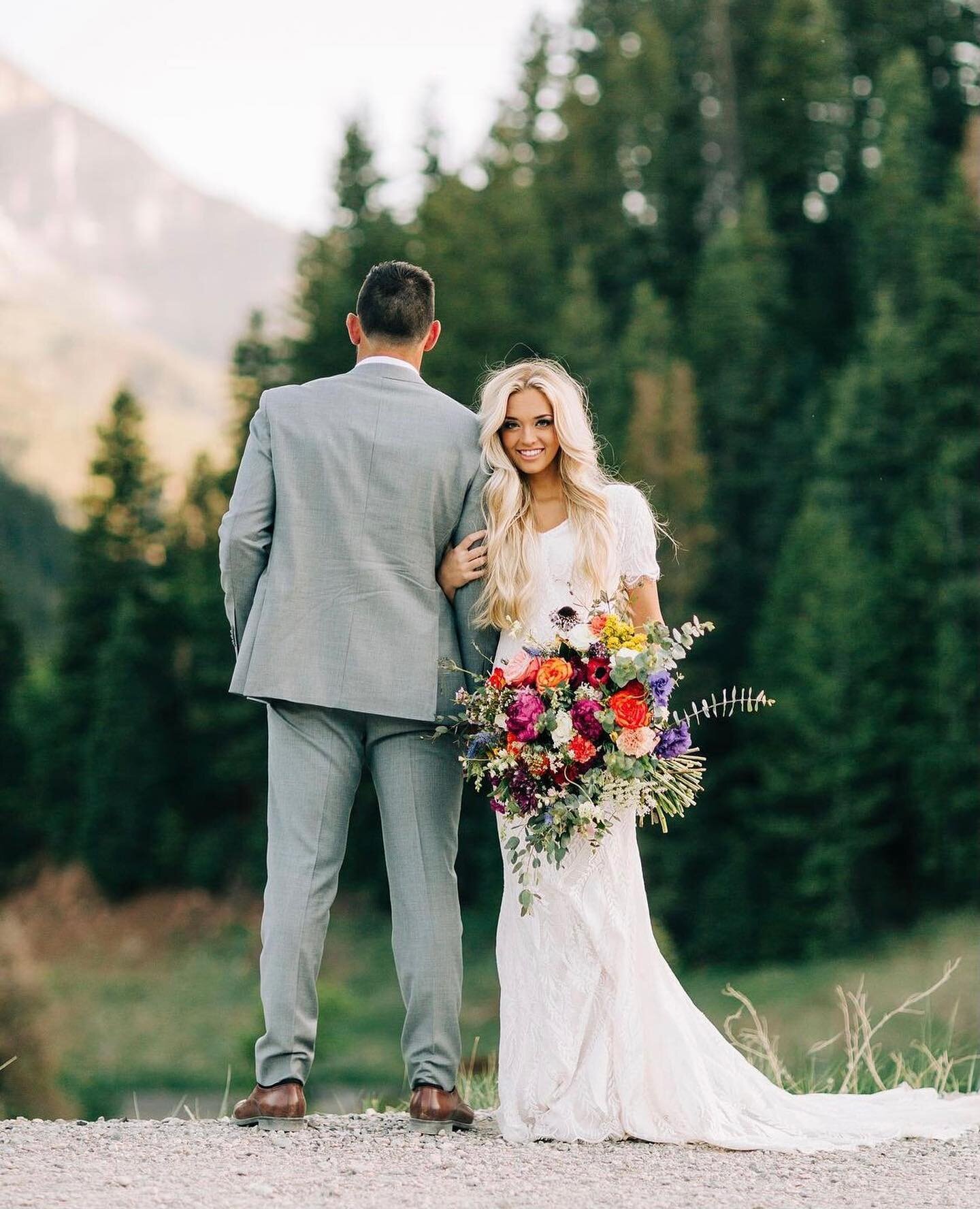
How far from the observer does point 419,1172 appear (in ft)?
13.7

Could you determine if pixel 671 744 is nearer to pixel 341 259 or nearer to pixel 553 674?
pixel 553 674

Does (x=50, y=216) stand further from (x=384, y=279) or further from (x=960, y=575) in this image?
(x=384, y=279)

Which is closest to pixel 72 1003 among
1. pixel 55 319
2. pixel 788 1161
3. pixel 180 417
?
pixel 788 1161

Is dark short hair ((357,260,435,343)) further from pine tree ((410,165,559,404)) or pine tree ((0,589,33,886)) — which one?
pine tree ((0,589,33,886))

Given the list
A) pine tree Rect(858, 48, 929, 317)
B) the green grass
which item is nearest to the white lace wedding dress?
the green grass

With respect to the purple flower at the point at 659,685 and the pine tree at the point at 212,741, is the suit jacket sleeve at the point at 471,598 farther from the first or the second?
the pine tree at the point at 212,741

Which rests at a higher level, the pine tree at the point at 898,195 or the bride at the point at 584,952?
the pine tree at the point at 898,195

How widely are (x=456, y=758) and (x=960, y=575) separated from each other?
31.8 metres

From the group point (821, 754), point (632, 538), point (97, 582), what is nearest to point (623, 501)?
point (632, 538)

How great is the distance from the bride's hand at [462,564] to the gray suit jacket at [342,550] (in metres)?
0.06

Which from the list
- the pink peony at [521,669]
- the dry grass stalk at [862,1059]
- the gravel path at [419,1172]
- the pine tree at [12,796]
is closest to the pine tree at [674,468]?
the pine tree at [12,796]

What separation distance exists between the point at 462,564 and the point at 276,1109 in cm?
163

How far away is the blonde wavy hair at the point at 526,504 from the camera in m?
4.91

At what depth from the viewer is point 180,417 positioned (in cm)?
10225
